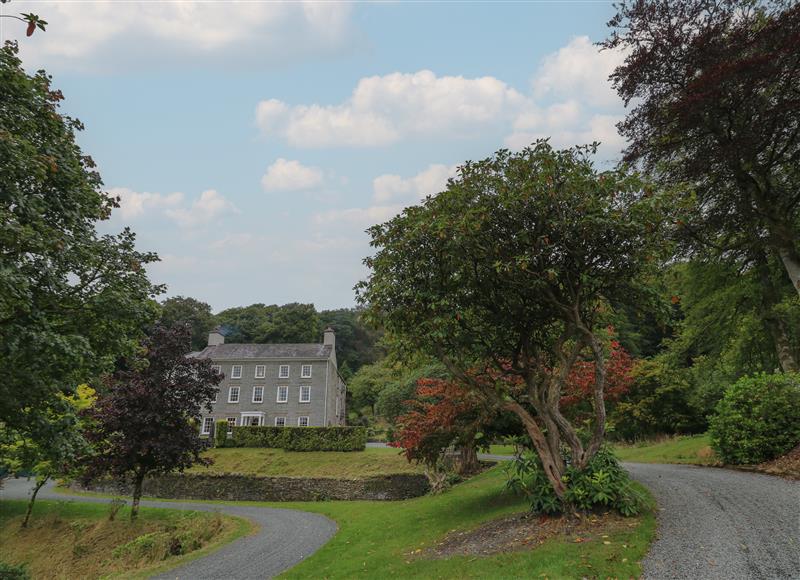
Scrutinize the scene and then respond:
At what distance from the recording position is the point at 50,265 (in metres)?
10.2

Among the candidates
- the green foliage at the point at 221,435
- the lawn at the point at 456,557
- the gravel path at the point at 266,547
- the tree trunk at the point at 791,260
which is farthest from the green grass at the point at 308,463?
the tree trunk at the point at 791,260

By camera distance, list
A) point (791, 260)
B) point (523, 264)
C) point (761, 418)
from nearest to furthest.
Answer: point (523, 264) < point (761, 418) < point (791, 260)

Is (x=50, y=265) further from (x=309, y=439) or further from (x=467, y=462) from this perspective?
(x=309, y=439)

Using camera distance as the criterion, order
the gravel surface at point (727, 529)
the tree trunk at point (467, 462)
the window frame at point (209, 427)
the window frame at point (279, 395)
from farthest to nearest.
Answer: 1. the window frame at point (279, 395)
2. the window frame at point (209, 427)
3. the tree trunk at point (467, 462)
4. the gravel surface at point (727, 529)

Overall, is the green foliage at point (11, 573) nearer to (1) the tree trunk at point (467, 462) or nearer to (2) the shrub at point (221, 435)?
(1) the tree trunk at point (467, 462)

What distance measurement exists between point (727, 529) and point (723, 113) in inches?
476

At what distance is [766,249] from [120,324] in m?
22.4

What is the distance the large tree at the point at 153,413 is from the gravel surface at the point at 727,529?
57.4ft

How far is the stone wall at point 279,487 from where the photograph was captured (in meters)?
27.6

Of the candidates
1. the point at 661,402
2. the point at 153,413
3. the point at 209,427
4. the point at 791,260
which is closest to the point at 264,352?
the point at 209,427

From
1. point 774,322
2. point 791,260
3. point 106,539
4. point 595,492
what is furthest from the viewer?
point 106,539

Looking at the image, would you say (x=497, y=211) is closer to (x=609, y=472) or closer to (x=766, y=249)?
(x=609, y=472)

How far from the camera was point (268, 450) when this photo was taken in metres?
37.7

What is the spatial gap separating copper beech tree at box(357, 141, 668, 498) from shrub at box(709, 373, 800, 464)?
6734 mm
